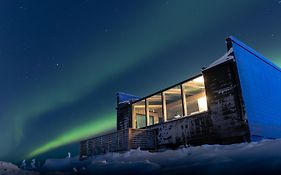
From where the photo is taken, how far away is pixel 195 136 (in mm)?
12383

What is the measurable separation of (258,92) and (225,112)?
97.5 inches

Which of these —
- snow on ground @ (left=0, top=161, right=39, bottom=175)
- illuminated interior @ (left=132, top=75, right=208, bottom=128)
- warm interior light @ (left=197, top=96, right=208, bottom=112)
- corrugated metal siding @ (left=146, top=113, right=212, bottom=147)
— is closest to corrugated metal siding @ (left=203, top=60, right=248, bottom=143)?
corrugated metal siding @ (left=146, top=113, right=212, bottom=147)

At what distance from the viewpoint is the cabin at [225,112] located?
35.0 ft

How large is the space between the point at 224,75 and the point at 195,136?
358 cm

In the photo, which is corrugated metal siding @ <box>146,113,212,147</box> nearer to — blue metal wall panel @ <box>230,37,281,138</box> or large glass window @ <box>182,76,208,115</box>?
large glass window @ <box>182,76,208,115</box>

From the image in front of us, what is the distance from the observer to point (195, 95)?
1666 cm

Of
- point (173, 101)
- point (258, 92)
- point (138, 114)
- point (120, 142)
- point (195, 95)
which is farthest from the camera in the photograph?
point (138, 114)

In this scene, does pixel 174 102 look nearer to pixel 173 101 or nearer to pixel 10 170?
pixel 173 101

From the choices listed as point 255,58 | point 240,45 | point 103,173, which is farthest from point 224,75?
point 103,173

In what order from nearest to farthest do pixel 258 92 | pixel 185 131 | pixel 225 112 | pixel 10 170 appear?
pixel 10 170 < pixel 225 112 < pixel 258 92 < pixel 185 131

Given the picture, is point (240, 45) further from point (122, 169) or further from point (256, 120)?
point (122, 169)

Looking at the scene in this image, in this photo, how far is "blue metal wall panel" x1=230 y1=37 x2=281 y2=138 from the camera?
35.6 ft

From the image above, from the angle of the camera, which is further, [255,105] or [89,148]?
Answer: [89,148]

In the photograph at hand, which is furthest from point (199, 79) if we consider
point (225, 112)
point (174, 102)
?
point (174, 102)
